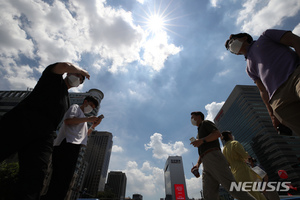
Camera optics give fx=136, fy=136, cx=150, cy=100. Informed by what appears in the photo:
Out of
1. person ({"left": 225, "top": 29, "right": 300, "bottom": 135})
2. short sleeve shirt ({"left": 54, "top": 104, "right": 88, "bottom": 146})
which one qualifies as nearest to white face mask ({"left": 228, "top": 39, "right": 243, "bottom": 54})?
person ({"left": 225, "top": 29, "right": 300, "bottom": 135})

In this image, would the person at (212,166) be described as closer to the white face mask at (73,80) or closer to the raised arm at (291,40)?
the raised arm at (291,40)

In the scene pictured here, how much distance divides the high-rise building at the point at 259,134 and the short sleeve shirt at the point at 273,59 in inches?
2825

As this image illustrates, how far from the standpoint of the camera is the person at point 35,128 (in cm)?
121

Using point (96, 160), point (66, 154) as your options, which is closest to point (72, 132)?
point (66, 154)

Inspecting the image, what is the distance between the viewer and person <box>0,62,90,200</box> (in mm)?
1215

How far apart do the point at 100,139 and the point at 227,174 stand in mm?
117588

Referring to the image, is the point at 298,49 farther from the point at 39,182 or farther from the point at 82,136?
the point at 82,136

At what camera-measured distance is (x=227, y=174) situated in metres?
2.31

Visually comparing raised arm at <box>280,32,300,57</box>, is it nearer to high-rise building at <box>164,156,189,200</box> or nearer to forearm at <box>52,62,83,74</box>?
forearm at <box>52,62,83,74</box>

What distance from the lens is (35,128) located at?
1.41 metres

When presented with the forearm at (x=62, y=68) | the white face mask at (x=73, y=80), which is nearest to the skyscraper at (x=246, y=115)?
the white face mask at (x=73, y=80)

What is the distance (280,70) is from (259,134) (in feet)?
302

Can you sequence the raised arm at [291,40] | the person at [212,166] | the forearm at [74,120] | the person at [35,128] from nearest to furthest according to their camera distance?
the person at [35,128], the raised arm at [291,40], the forearm at [74,120], the person at [212,166]

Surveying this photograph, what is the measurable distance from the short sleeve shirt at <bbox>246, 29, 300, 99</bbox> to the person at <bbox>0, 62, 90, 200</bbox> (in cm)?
241
